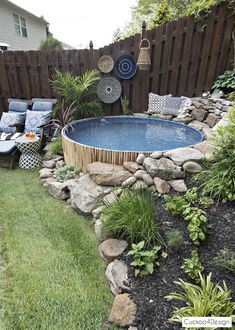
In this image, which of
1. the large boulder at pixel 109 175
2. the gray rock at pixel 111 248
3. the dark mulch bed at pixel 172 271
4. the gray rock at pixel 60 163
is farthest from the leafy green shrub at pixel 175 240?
the gray rock at pixel 60 163

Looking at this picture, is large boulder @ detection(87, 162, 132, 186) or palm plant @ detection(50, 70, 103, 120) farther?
palm plant @ detection(50, 70, 103, 120)

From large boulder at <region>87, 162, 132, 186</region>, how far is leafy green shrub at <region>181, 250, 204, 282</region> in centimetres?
130

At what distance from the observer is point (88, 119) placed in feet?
16.8

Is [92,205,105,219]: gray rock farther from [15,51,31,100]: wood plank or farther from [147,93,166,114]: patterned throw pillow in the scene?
[15,51,31,100]: wood plank

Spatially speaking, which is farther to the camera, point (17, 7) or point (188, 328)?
point (17, 7)

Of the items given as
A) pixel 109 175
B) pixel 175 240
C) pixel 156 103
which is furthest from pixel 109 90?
pixel 175 240

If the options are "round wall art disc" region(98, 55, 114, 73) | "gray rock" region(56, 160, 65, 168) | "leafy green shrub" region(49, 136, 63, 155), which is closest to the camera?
"gray rock" region(56, 160, 65, 168)

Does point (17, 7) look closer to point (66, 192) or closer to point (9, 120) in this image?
point (9, 120)

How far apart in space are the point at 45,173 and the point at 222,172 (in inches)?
103

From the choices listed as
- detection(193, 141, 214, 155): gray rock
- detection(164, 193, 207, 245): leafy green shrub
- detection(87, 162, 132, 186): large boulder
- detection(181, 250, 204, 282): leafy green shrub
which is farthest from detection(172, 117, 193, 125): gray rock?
detection(181, 250, 204, 282): leafy green shrub

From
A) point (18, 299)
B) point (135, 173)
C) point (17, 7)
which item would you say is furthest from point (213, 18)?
point (17, 7)

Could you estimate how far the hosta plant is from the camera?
1445 mm

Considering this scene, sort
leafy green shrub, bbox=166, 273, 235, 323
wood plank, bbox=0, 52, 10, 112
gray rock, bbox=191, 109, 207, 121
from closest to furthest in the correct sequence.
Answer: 1. leafy green shrub, bbox=166, 273, 235, 323
2. gray rock, bbox=191, 109, 207, 121
3. wood plank, bbox=0, 52, 10, 112

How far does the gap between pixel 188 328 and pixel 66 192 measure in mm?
2249
